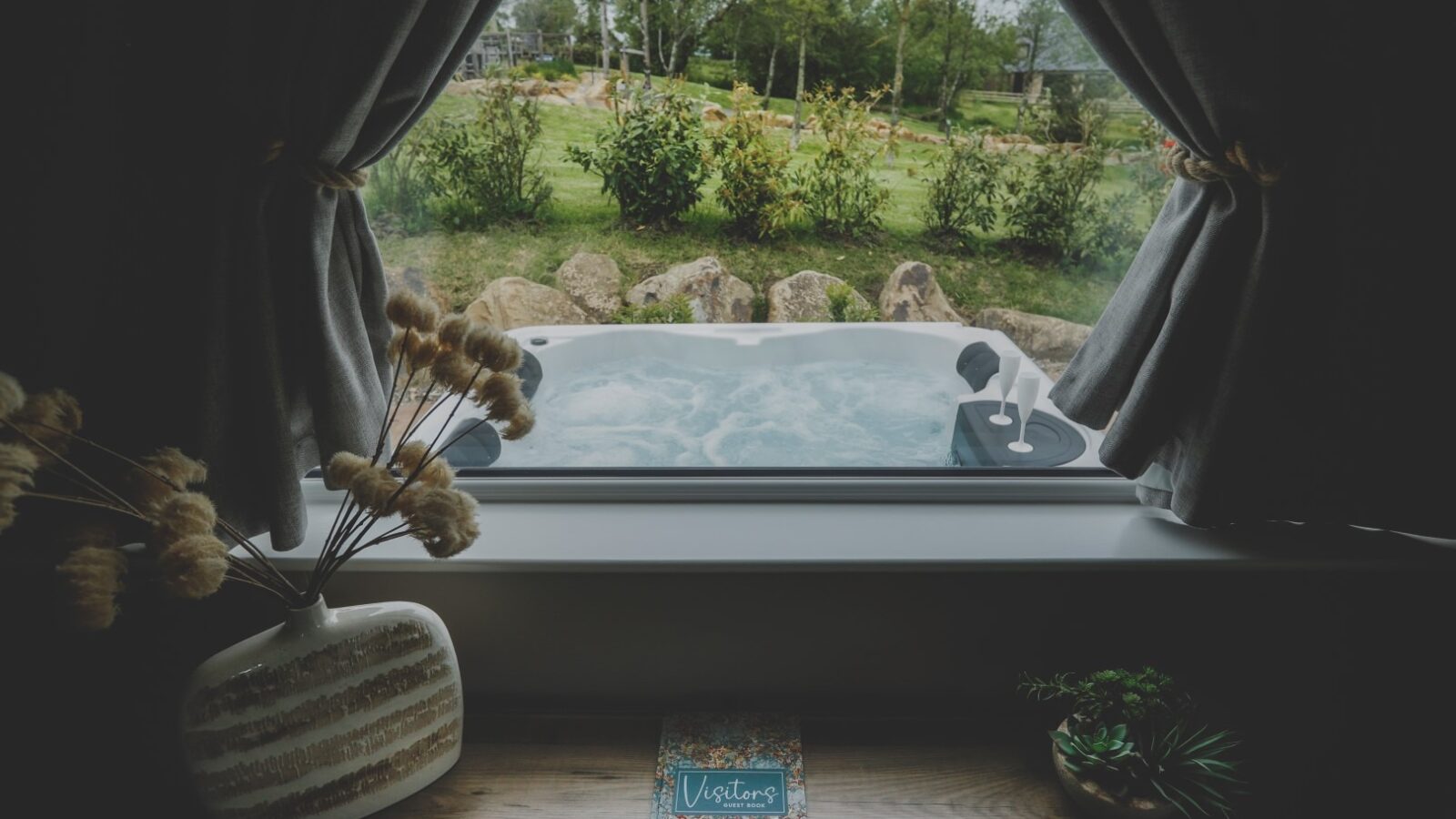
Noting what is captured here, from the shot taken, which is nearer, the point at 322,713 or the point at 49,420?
the point at 49,420

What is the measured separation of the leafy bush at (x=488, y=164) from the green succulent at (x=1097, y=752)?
1650mm

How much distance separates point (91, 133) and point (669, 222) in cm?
123

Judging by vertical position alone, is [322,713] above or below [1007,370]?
below

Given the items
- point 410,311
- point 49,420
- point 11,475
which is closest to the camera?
point 11,475

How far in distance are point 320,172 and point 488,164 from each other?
3.02 feet

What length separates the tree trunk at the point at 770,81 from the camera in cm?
181

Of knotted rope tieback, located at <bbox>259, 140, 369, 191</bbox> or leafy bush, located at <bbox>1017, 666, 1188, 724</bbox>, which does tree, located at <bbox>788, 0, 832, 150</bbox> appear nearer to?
knotted rope tieback, located at <bbox>259, 140, 369, 191</bbox>

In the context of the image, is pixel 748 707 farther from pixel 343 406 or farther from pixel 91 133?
pixel 91 133

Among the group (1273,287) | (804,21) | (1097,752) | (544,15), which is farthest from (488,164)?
(1097,752)

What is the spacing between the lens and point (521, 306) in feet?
7.08

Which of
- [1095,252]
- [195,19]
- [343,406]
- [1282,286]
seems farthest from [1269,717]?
[195,19]

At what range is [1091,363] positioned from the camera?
1250mm

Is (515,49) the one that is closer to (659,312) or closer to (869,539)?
(659,312)

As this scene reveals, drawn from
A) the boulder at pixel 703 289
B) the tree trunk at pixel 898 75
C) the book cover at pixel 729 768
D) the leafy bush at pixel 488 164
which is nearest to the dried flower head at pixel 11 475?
the book cover at pixel 729 768
